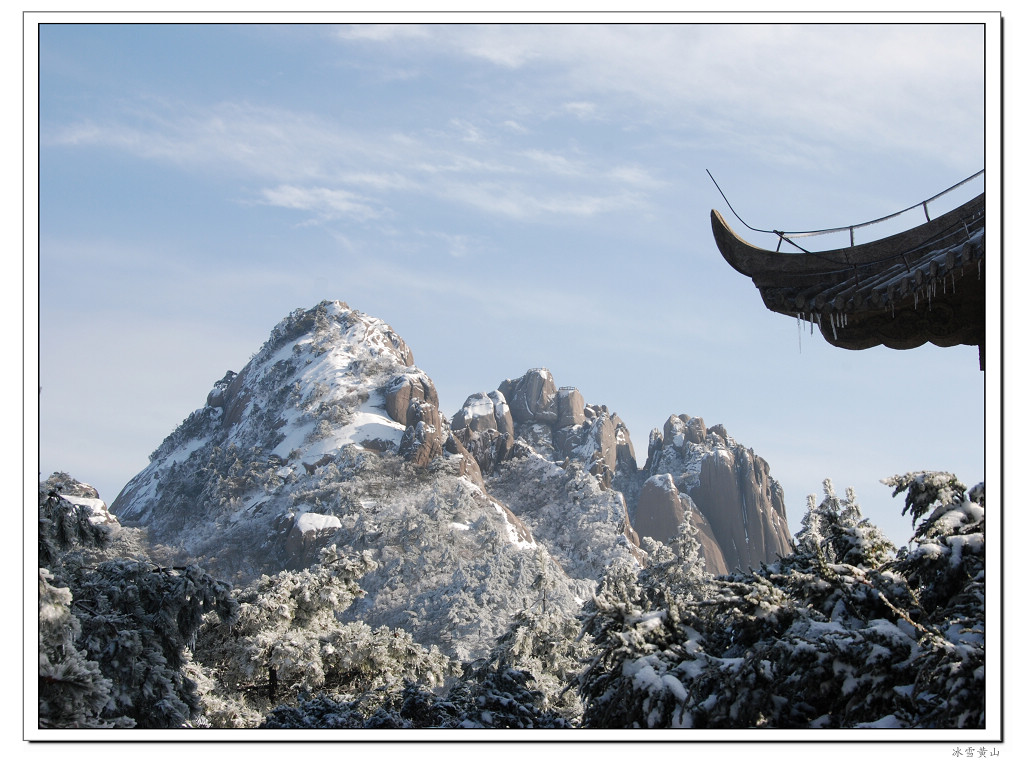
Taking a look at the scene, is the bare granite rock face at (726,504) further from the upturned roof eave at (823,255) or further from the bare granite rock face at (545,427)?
the upturned roof eave at (823,255)

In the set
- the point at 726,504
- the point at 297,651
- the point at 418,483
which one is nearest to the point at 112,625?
the point at 297,651

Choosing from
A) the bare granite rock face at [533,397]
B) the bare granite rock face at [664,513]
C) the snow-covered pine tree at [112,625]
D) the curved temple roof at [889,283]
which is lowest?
the bare granite rock face at [664,513]

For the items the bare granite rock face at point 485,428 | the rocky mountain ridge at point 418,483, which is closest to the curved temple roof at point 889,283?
the rocky mountain ridge at point 418,483

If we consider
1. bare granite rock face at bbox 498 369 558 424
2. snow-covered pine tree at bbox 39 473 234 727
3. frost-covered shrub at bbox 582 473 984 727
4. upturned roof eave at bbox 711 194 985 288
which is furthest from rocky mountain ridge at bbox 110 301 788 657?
frost-covered shrub at bbox 582 473 984 727

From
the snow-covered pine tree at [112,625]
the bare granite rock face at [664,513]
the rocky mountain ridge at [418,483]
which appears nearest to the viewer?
the snow-covered pine tree at [112,625]

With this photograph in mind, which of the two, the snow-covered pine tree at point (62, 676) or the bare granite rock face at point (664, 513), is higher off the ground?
the snow-covered pine tree at point (62, 676)

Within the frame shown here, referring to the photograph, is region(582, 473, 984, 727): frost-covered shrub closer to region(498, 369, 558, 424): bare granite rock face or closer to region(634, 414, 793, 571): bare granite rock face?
region(634, 414, 793, 571): bare granite rock face

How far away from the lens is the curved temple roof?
7.02 metres


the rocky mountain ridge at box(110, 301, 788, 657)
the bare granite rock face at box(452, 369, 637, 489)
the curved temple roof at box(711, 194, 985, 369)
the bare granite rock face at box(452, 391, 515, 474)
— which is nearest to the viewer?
the curved temple roof at box(711, 194, 985, 369)

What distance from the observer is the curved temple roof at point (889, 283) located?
702cm

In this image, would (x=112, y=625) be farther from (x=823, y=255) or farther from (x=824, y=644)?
(x=823, y=255)

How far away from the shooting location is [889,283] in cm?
721
